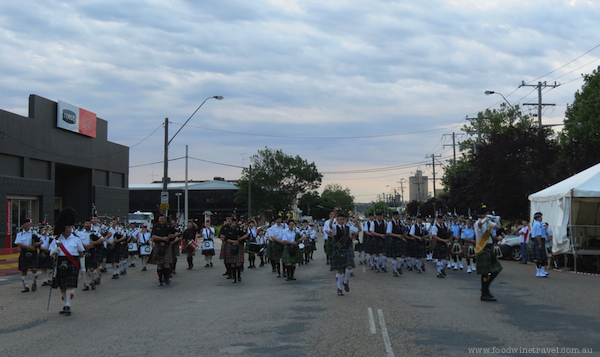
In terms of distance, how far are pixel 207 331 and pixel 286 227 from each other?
958 centimetres

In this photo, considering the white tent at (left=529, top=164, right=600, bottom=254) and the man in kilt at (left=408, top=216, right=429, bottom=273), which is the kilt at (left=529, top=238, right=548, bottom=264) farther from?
the man in kilt at (left=408, top=216, right=429, bottom=273)

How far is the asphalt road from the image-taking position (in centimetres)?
722

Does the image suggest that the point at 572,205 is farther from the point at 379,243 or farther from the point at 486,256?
the point at 486,256

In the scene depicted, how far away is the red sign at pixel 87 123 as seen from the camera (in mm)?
39562

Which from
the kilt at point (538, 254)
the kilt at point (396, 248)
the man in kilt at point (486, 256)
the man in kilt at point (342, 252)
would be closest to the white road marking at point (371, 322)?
the man in kilt at point (342, 252)

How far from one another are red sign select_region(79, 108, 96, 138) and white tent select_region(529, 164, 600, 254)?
30.8m

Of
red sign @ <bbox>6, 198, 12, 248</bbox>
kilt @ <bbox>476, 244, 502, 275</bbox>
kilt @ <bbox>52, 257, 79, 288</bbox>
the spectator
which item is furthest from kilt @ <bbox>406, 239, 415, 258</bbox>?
red sign @ <bbox>6, 198, 12, 248</bbox>

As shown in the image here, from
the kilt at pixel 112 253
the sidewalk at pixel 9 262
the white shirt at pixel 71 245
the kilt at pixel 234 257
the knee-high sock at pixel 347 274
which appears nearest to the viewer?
the white shirt at pixel 71 245

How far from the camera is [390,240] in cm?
1822

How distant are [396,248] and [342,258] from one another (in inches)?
222

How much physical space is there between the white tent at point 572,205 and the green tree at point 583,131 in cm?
763

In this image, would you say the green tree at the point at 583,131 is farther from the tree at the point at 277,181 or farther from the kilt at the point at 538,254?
the tree at the point at 277,181

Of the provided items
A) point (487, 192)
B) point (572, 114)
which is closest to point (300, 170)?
point (572, 114)

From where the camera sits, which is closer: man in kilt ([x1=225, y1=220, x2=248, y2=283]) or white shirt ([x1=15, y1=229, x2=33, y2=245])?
white shirt ([x1=15, y1=229, x2=33, y2=245])
